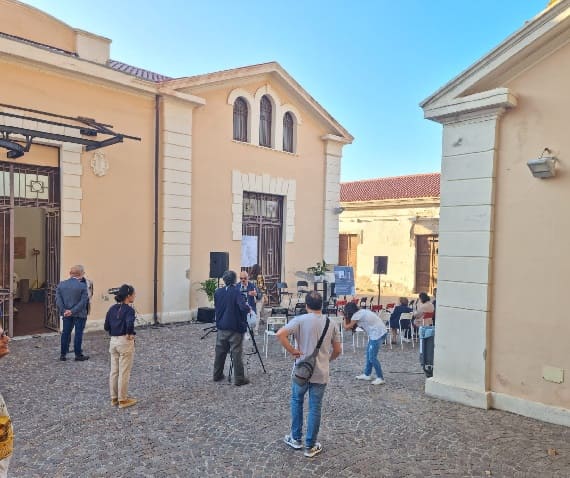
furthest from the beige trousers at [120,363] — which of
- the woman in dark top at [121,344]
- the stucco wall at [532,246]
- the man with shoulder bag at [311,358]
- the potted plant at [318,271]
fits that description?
the potted plant at [318,271]

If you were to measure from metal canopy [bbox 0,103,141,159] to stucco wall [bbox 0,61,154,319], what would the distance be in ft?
0.75

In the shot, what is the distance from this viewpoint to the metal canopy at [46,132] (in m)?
8.09

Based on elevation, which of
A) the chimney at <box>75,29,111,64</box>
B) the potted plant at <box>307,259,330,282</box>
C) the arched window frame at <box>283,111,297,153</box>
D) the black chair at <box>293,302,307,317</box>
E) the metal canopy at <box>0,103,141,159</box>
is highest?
the chimney at <box>75,29,111,64</box>

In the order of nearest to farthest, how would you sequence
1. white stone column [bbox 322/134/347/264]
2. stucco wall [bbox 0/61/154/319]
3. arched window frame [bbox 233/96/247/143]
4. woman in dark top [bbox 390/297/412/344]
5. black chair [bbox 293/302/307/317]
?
stucco wall [bbox 0/61/154/319], woman in dark top [bbox 390/297/412/344], black chair [bbox 293/302/307/317], arched window frame [bbox 233/96/247/143], white stone column [bbox 322/134/347/264]

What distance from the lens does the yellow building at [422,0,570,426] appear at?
5.25 m

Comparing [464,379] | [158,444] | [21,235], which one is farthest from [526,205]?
[21,235]

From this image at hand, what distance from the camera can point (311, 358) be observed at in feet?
14.3

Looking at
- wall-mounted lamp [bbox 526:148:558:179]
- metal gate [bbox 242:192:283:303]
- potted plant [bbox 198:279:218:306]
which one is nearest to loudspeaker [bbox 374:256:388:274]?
metal gate [bbox 242:192:283:303]

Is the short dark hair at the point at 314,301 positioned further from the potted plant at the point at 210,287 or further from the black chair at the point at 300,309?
the potted plant at the point at 210,287

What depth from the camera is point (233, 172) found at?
12.6 meters

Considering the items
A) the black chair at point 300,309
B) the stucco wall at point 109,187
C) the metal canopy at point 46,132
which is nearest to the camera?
the metal canopy at point 46,132

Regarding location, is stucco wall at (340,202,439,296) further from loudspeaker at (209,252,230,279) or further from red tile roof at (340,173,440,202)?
loudspeaker at (209,252,230,279)

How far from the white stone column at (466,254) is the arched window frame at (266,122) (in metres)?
8.05

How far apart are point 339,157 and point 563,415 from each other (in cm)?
1146
